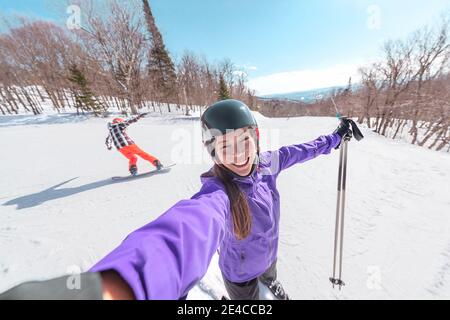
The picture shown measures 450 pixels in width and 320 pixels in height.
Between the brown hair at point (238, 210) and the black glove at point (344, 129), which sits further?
the black glove at point (344, 129)

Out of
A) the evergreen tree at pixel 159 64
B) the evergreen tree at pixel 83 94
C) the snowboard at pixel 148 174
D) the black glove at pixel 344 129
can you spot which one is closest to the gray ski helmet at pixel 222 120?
the black glove at pixel 344 129

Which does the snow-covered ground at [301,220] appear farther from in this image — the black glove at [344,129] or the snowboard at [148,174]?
the black glove at [344,129]

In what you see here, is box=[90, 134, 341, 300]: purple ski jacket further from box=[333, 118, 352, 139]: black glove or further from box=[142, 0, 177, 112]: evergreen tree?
box=[142, 0, 177, 112]: evergreen tree

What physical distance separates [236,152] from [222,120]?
1.37 feet

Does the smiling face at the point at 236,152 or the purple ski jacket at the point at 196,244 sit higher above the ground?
the smiling face at the point at 236,152

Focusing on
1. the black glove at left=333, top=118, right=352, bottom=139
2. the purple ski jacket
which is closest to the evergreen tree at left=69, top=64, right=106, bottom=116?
the black glove at left=333, top=118, right=352, bottom=139

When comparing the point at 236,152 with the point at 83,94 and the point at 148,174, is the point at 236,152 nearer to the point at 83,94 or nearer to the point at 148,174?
the point at 148,174

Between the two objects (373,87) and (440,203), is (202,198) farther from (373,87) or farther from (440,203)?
(373,87)

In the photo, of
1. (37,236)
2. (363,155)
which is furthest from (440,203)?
(37,236)

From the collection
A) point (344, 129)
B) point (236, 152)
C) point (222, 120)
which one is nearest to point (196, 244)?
point (236, 152)

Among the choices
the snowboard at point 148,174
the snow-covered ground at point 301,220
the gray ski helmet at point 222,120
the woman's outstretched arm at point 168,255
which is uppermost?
the gray ski helmet at point 222,120

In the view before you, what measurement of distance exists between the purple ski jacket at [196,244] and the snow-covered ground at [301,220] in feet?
3.34

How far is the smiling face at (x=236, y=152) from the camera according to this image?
1.62 m

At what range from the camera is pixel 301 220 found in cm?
364
